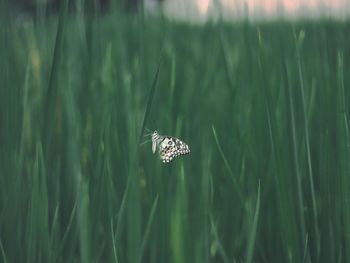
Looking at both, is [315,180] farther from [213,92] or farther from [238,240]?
[213,92]

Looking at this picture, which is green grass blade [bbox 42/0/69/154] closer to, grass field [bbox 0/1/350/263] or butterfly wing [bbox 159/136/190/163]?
grass field [bbox 0/1/350/263]

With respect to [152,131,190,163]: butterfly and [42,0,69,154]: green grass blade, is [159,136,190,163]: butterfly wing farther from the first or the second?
[42,0,69,154]: green grass blade

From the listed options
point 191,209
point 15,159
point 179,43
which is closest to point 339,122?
point 191,209

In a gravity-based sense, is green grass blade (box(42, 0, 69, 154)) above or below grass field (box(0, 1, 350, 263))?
above

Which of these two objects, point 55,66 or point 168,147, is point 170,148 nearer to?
point 168,147

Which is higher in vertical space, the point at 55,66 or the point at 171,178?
the point at 55,66

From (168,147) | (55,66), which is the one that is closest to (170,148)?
(168,147)

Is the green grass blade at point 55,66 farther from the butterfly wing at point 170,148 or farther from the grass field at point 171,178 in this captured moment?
the butterfly wing at point 170,148

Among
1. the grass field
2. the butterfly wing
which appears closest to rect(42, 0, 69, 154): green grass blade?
the grass field
